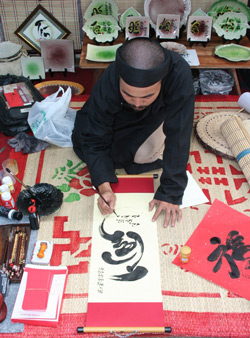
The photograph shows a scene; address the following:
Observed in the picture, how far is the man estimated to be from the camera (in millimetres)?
1481

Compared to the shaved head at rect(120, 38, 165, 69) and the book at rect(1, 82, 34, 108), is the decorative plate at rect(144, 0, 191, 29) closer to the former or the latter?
the book at rect(1, 82, 34, 108)

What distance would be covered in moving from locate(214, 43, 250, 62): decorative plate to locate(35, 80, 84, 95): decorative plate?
3.83 feet

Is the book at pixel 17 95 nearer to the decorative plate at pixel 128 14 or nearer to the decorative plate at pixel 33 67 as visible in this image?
the decorative plate at pixel 33 67

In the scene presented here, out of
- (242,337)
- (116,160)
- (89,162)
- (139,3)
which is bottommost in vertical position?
(242,337)

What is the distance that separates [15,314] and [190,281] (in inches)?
30.3

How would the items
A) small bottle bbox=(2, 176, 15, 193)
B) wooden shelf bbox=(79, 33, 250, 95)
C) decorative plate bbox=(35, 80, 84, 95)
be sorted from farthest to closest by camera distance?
decorative plate bbox=(35, 80, 84, 95) < wooden shelf bbox=(79, 33, 250, 95) < small bottle bbox=(2, 176, 15, 193)

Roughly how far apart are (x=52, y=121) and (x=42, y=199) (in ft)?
2.21

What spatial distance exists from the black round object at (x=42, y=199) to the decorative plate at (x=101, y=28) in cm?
150

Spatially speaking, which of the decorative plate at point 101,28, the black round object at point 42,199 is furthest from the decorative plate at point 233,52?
the black round object at point 42,199

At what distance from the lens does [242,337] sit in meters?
1.50

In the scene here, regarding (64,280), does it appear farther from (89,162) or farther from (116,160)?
(116,160)

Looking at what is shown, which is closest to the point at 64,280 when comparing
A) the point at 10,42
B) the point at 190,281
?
the point at 190,281

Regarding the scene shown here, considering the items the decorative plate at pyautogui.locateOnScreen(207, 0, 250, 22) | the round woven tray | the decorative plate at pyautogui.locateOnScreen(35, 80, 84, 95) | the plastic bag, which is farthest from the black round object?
the decorative plate at pyautogui.locateOnScreen(207, 0, 250, 22)

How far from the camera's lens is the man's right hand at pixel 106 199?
73.6 inches
